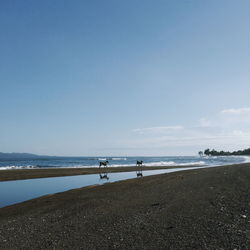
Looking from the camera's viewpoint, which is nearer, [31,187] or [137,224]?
[137,224]

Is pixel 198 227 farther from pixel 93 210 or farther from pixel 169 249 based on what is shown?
pixel 93 210

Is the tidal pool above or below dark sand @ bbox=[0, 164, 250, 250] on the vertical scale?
below

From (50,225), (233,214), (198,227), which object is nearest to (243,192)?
(233,214)

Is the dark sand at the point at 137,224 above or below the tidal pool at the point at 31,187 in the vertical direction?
above

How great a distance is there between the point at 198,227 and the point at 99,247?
368 cm

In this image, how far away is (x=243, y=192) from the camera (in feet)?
45.4

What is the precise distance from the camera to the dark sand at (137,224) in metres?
7.53

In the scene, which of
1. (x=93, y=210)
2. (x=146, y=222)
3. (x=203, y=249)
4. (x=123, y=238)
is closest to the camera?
(x=203, y=249)

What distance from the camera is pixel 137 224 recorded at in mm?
9242

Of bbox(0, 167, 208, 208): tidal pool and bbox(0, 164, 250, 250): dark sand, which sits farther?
bbox(0, 167, 208, 208): tidal pool

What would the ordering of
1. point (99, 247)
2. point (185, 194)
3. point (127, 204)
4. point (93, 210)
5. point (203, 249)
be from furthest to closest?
point (185, 194) → point (127, 204) → point (93, 210) → point (99, 247) → point (203, 249)

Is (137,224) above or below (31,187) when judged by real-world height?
above

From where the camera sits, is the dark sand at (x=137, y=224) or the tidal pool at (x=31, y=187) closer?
the dark sand at (x=137, y=224)

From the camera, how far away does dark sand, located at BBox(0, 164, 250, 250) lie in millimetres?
7531
